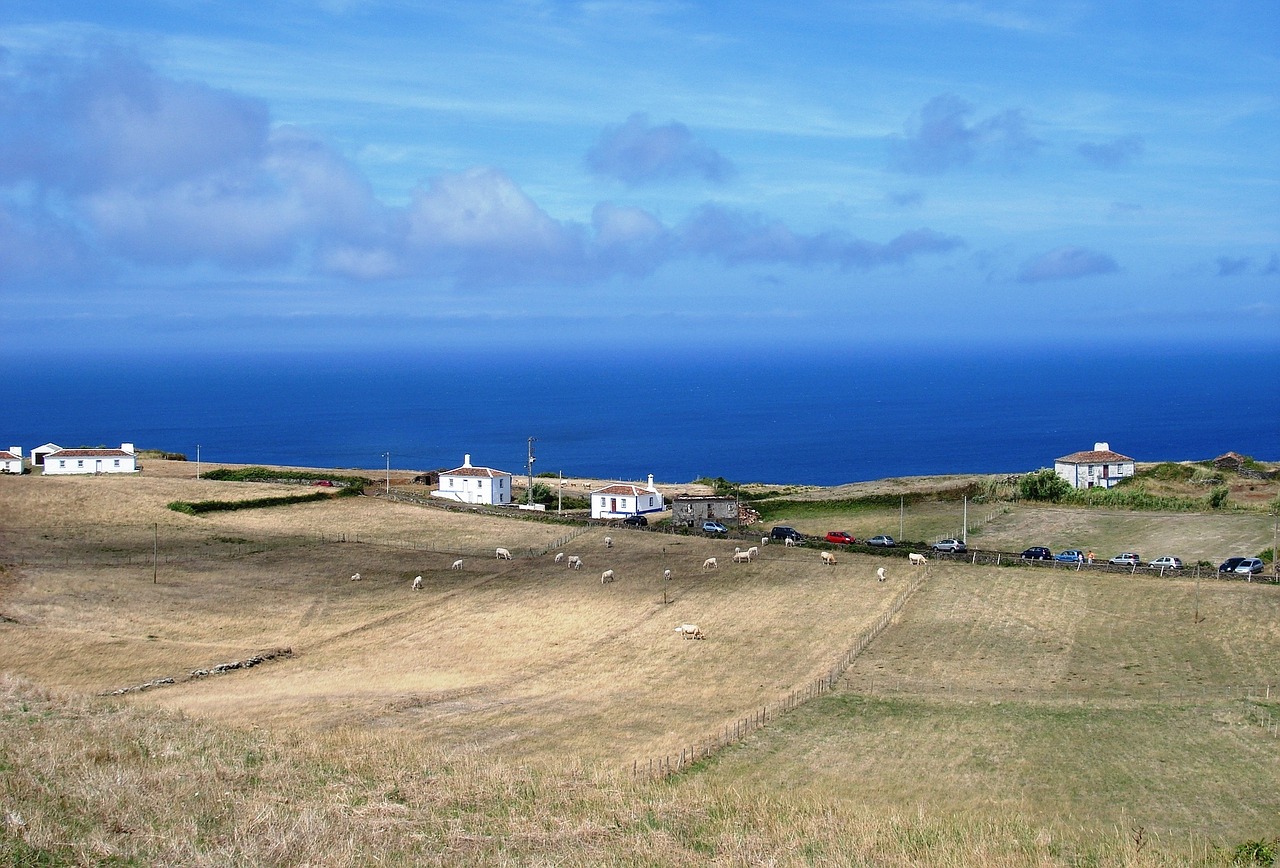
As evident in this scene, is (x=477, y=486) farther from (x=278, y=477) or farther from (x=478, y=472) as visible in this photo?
(x=278, y=477)

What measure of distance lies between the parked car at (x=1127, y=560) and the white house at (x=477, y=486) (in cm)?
4269

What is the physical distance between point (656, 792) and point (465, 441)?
16756 cm

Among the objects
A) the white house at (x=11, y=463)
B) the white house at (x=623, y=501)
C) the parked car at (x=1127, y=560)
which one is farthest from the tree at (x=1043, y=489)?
the white house at (x=11, y=463)

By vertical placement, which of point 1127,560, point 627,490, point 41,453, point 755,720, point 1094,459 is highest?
point 41,453

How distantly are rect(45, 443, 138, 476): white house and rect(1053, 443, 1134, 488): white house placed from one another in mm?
74688

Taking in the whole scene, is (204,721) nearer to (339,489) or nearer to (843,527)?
(843,527)

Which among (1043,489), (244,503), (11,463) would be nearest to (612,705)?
(244,503)

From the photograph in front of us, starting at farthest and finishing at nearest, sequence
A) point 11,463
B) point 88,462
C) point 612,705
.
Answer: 1. point 88,462
2. point 11,463
3. point 612,705

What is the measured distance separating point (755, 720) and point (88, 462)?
79709 millimetres

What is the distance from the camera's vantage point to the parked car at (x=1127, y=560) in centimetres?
5384

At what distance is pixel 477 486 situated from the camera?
83.6m

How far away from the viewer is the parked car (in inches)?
2120

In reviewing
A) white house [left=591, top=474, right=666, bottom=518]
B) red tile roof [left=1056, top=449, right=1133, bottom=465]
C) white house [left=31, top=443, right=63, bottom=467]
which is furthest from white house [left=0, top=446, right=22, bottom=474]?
red tile roof [left=1056, top=449, right=1133, bottom=465]

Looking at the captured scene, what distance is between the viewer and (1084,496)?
256 feet
